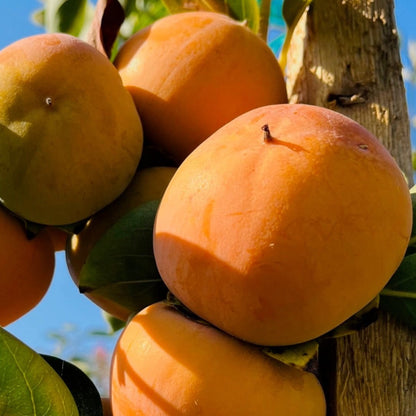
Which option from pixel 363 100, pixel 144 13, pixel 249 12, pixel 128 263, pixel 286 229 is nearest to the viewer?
pixel 286 229

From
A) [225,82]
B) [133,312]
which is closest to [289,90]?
[225,82]

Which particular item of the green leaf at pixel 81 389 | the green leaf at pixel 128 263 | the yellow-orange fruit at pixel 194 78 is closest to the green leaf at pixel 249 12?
the yellow-orange fruit at pixel 194 78

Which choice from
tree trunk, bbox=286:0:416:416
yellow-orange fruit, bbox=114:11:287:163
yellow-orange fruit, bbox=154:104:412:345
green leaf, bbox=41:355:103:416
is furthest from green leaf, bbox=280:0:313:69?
green leaf, bbox=41:355:103:416

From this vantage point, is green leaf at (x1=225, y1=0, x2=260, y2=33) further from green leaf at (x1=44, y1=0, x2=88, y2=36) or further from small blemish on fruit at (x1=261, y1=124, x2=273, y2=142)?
small blemish on fruit at (x1=261, y1=124, x2=273, y2=142)

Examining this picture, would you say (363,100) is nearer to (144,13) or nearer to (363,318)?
(363,318)

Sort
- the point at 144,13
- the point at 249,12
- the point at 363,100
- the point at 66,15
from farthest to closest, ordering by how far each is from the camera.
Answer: the point at 144,13
the point at 66,15
the point at 249,12
the point at 363,100

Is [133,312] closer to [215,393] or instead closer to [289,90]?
[215,393]

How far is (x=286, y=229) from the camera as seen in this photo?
0.83 m

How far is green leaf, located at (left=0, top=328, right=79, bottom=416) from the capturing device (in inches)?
34.6

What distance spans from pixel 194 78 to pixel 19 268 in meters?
0.41

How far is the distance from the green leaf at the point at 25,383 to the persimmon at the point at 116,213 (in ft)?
A: 0.80

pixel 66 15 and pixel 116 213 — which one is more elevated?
pixel 66 15

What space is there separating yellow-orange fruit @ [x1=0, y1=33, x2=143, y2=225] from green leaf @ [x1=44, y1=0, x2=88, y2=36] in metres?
0.42

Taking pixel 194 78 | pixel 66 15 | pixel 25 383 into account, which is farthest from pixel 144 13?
pixel 25 383
